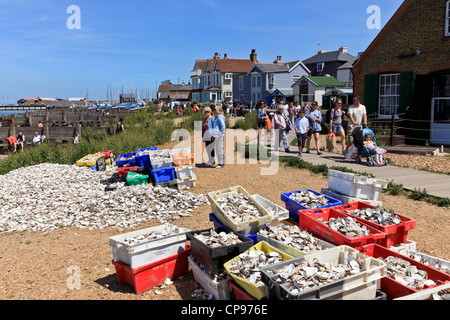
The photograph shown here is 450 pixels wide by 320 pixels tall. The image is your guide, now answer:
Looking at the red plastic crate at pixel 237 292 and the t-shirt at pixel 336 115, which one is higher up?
the t-shirt at pixel 336 115

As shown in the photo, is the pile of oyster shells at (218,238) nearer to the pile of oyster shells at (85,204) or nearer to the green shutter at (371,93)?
the pile of oyster shells at (85,204)

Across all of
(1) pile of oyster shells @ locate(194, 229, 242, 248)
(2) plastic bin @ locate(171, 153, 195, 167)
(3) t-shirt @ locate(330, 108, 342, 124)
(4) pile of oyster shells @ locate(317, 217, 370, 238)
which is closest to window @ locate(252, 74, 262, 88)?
(3) t-shirt @ locate(330, 108, 342, 124)

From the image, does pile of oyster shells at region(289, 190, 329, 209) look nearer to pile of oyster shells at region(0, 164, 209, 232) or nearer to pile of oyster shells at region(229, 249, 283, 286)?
pile of oyster shells at region(229, 249, 283, 286)

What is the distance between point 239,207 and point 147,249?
61.8 inches

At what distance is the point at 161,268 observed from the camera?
4645 mm

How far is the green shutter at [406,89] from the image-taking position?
16.3 metres

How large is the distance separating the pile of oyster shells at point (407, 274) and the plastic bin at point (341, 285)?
10.9 inches

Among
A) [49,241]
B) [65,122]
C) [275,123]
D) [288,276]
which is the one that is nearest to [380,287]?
[288,276]

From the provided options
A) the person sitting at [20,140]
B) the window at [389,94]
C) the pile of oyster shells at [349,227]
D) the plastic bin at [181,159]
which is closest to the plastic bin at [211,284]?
the pile of oyster shells at [349,227]

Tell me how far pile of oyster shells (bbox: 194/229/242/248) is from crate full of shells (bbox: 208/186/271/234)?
0.19 m

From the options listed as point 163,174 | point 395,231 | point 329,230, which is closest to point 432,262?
point 395,231

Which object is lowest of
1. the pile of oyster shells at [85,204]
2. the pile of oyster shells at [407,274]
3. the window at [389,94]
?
the pile of oyster shells at [85,204]
